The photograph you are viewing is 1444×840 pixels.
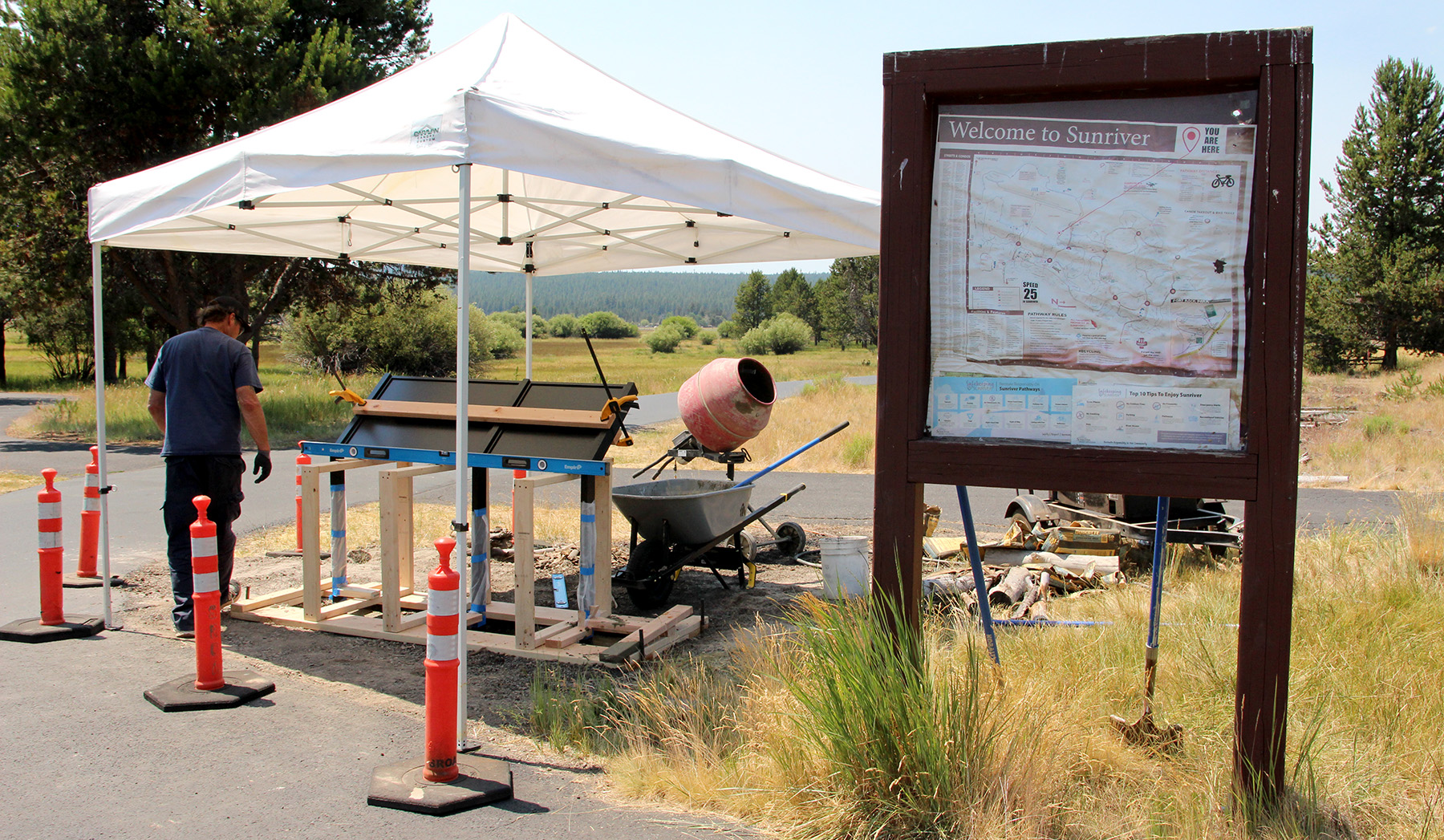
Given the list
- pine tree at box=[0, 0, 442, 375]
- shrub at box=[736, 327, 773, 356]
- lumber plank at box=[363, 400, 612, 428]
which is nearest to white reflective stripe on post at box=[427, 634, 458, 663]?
lumber plank at box=[363, 400, 612, 428]

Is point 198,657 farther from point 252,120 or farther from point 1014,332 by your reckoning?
point 252,120

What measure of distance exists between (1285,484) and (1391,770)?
130cm

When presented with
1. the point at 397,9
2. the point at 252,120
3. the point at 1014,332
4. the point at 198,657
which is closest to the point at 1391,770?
the point at 1014,332

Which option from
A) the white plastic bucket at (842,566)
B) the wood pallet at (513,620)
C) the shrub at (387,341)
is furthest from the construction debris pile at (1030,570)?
the shrub at (387,341)

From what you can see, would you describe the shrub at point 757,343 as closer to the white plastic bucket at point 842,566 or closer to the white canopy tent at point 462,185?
the white canopy tent at point 462,185

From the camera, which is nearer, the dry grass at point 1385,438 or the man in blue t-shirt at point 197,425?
the man in blue t-shirt at point 197,425

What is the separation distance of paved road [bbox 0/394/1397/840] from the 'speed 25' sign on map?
200cm

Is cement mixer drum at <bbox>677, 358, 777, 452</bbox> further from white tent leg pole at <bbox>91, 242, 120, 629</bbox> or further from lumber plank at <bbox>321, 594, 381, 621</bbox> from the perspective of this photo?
white tent leg pole at <bbox>91, 242, 120, 629</bbox>

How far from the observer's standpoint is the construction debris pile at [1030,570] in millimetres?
6391

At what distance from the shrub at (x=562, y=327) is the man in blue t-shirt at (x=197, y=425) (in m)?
125

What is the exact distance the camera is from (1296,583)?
6.00 meters

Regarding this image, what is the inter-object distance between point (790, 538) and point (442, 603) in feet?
17.5

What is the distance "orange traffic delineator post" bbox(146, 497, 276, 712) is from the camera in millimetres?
4961

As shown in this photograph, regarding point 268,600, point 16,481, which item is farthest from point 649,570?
point 16,481
